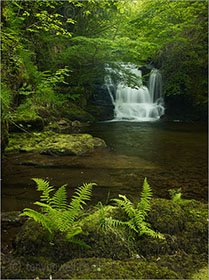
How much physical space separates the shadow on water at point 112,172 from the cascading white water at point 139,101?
11.5 meters

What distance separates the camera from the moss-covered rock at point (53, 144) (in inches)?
275

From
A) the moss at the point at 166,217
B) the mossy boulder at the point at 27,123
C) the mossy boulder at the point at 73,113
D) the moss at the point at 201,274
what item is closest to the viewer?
the moss at the point at 201,274

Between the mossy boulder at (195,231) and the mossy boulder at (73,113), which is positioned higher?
the mossy boulder at (73,113)

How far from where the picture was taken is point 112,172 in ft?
18.0

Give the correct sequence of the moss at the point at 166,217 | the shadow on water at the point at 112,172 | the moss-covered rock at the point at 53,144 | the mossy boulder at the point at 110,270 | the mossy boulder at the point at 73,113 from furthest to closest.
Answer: the mossy boulder at the point at 73,113
the moss-covered rock at the point at 53,144
the shadow on water at the point at 112,172
the moss at the point at 166,217
the mossy boulder at the point at 110,270

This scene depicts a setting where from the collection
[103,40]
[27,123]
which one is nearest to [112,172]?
[27,123]

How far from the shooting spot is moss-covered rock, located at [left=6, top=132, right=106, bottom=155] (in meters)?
7.00

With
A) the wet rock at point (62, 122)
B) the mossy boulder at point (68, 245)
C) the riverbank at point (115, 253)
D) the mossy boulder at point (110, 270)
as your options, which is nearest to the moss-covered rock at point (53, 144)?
the wet rock at point (62, 122)

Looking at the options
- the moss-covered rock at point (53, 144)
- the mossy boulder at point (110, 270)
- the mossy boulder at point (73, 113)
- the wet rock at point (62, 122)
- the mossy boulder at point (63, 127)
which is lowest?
the mossy boulder at point (110, 270)

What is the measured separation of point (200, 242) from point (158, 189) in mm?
1954

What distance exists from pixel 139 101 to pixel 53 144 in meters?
14.6

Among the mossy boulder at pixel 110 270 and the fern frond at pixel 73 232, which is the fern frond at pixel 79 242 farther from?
the mossy boulder at pixel 110 270

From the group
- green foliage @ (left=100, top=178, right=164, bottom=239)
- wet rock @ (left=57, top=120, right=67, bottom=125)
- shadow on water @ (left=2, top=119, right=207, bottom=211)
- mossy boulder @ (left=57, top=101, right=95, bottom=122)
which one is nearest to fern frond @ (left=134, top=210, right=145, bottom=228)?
green foliage @ (left=100, top=178, right=164, bottom=239)

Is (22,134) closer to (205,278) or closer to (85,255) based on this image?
(85,255)
